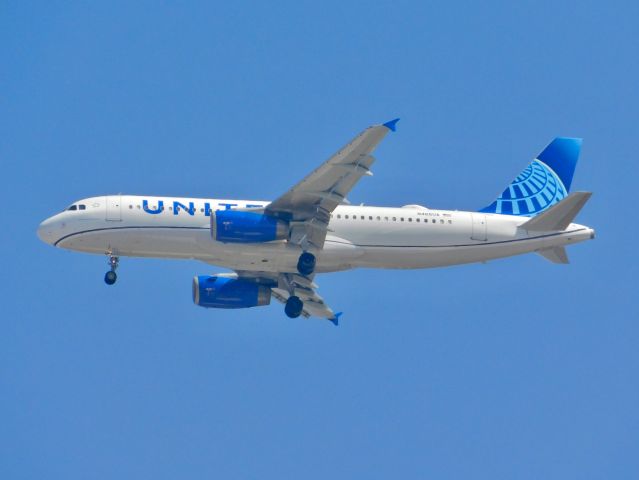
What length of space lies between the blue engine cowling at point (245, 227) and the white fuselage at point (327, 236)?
2.45 feet

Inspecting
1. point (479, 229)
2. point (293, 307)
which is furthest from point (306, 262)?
point (479, 229)

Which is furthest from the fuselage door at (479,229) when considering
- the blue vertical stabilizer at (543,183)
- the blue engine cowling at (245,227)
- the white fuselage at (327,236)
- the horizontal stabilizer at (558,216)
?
the blue engine cowling at (245,227)

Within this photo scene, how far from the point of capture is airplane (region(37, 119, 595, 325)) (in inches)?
2196

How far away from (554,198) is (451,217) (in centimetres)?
785

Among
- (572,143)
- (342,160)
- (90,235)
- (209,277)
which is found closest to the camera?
(342,160)

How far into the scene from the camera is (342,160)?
175 feet

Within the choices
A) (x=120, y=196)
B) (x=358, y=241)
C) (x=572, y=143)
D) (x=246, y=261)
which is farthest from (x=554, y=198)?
(x=120, y=196)

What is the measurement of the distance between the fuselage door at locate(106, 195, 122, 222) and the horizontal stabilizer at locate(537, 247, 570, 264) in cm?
1971

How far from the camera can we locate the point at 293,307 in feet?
198

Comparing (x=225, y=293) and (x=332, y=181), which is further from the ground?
(x=332, y=181)

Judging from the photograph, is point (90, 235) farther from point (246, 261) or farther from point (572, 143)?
point (572, 143)

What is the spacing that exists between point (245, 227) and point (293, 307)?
657 cm

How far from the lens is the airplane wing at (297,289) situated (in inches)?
2420

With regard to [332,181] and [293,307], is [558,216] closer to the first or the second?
[332,181]
